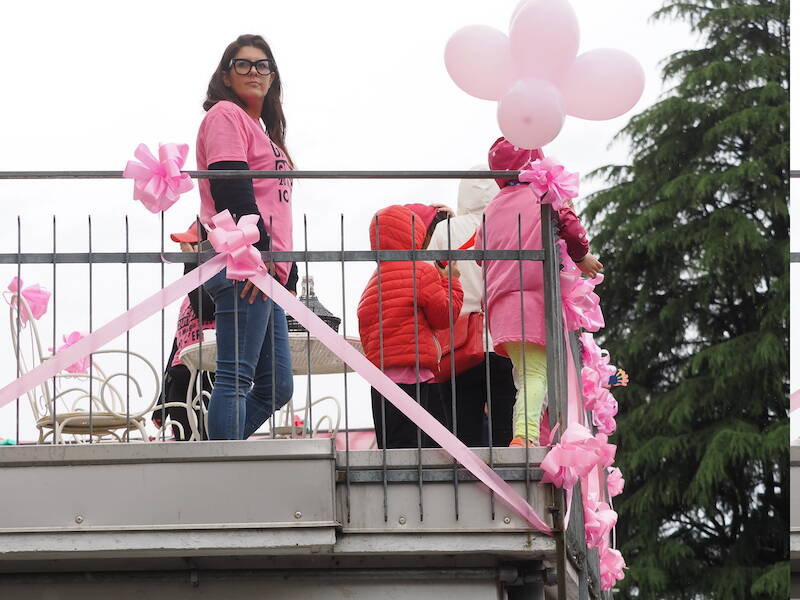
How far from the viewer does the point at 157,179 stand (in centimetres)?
585

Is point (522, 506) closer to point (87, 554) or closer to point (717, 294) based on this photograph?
point (87, 554)

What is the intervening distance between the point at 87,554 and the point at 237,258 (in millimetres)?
1264

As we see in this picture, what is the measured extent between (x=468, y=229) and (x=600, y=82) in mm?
1581

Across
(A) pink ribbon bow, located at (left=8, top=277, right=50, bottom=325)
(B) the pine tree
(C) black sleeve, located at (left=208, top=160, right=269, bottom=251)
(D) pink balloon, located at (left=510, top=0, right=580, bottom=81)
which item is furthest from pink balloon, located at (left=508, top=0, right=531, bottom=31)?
(B) the pine tree

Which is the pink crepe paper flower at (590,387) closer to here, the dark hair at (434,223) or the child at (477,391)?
the child at (477,391)

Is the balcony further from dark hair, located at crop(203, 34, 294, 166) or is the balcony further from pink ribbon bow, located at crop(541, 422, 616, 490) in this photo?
dark hair, located at crop(203, 34, 294, 166)

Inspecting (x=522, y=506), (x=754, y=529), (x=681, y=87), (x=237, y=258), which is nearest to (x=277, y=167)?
(x=237, y=258)

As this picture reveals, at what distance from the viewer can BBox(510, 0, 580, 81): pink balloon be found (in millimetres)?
5820

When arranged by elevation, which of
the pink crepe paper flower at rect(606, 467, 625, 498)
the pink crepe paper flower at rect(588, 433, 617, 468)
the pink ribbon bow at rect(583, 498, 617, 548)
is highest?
the pink crepe paper flower at rect(588, 433, 617, 468)

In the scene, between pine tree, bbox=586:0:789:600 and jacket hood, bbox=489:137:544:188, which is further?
pine tree, bbox=586:0:789:600

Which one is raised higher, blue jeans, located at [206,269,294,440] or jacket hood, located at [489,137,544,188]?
jacket hood, located at [489,137,544,188]

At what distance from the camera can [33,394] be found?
6.95 m

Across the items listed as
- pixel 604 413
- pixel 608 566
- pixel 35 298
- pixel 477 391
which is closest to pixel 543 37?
pixel 477 391

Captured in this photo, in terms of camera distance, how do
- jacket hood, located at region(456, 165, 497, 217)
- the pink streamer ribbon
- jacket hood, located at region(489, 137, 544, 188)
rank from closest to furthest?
the pink streamer ribbon, jacket hood, located at region(489, 137, 544, 188), jacket hood, located at region(456, 165, 497, 217)
